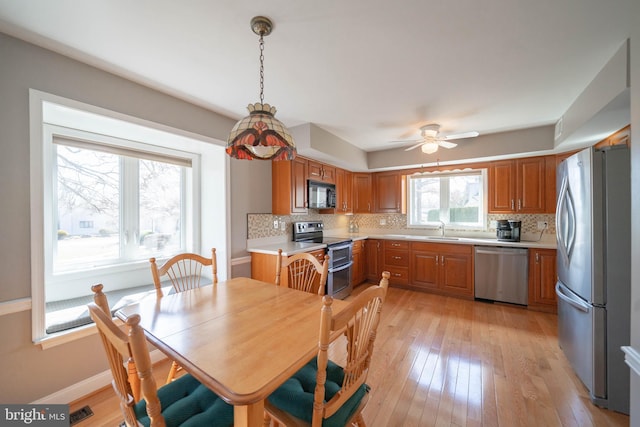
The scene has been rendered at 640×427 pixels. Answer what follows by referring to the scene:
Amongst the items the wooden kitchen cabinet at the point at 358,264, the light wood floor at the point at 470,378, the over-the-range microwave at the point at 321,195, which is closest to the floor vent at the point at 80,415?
the light wood floor at the point at 470,378

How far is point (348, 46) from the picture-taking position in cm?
159

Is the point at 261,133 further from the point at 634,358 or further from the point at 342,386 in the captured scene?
the point at 634,358

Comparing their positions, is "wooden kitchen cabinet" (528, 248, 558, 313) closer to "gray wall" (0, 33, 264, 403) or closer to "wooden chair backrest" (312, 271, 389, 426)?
"wooden chair backrest" (312, 271, 389, 426)

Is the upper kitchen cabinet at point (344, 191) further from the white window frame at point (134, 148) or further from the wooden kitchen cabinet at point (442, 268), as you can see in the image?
the white window frame at point (134, 148)

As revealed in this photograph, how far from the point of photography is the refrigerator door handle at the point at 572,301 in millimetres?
1768

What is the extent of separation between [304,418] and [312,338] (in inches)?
11.5

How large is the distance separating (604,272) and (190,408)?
104 inches

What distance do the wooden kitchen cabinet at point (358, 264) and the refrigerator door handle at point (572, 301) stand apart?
2.40m

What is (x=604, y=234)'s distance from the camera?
1.65m

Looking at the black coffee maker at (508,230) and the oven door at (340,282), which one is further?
the black coffee maker at (508,230)

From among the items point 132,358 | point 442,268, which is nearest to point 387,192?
point 442,268

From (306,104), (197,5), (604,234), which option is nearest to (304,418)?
(197,5)

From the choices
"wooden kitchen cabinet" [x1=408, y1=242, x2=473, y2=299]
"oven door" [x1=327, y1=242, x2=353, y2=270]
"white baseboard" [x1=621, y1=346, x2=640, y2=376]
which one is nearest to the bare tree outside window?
"oven door" [x1=327, y1=242, x2=353, y2=270]

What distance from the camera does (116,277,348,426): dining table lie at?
81cm
